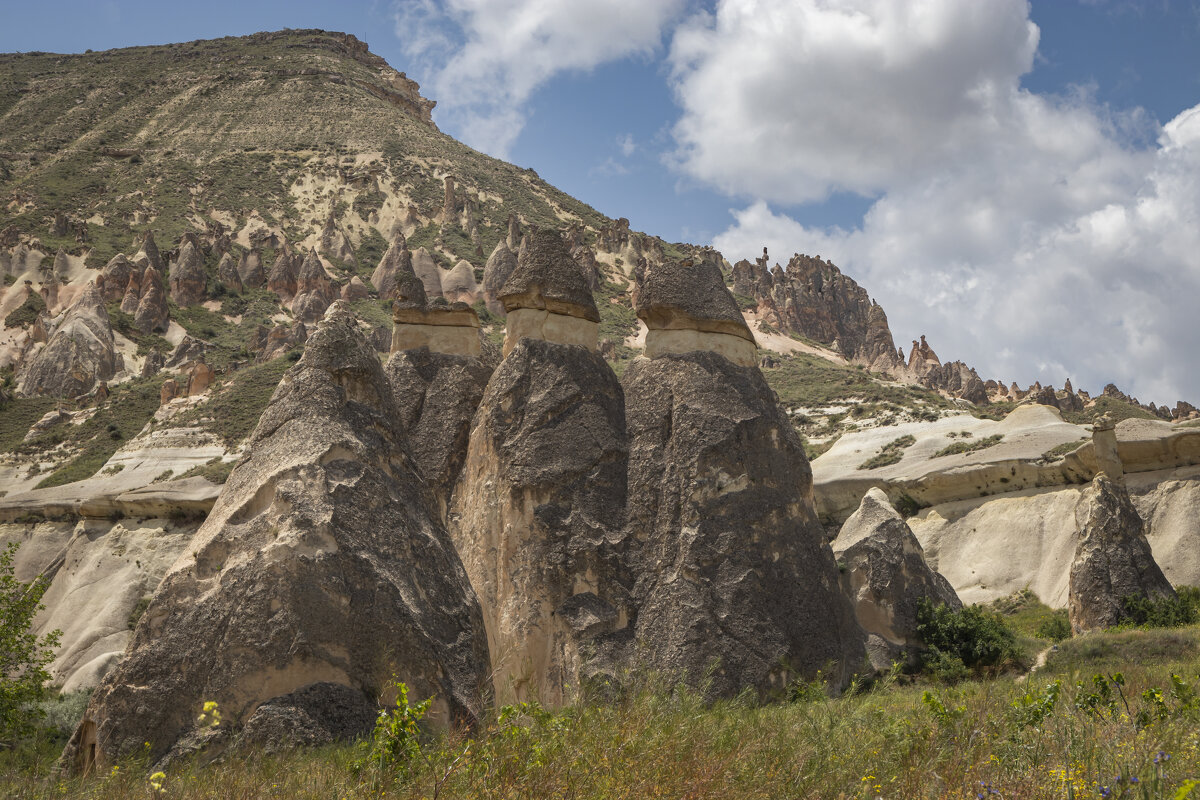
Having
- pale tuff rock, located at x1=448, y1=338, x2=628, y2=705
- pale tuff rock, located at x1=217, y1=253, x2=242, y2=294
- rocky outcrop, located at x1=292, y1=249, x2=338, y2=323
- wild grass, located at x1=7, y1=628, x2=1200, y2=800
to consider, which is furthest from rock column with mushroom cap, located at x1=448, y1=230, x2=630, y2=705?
pale tuff rock, located at x1=217, y1=253, x2=242, y2=294

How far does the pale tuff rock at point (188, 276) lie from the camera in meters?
59.2

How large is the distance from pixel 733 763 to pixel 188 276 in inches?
2426

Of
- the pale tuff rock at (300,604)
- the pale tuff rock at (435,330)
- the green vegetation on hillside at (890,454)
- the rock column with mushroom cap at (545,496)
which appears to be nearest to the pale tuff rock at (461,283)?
the green vegetation on hillside at (890,454)

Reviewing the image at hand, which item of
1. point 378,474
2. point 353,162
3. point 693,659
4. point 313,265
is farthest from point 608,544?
point 353,162

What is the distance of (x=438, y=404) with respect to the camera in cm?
1362

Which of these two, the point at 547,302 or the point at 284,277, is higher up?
the point at 284,277

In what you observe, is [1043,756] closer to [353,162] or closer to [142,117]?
[353,162]

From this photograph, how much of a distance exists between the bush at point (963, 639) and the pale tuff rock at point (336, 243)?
59.4 meters

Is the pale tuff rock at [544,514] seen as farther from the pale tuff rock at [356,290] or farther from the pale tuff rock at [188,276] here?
the pale tuff rock at [188,276]

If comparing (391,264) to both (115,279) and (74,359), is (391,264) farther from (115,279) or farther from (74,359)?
(74,359)

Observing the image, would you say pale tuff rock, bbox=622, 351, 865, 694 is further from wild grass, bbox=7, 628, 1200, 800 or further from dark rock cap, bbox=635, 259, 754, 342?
wild grass, bbox=7, 628, 1200, 800

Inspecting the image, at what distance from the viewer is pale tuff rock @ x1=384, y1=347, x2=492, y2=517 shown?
42.7 ft

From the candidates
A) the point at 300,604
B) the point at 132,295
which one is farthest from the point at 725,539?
the point at 132,295

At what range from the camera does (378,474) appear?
791 centimetres
